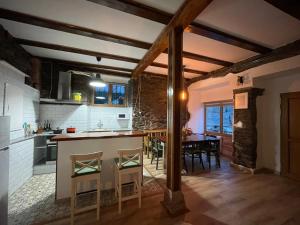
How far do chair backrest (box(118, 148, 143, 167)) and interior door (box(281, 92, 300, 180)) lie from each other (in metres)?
3.58

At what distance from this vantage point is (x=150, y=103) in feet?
18.2

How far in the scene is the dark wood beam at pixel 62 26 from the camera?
229cm

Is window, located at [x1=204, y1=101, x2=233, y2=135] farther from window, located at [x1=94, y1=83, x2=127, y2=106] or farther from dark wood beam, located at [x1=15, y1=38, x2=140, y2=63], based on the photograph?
dark wood beam, located at [x1=15, y1=38, x2=140, y2=63]

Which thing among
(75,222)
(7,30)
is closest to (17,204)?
(75,222)

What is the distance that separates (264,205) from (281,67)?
2.73 meters

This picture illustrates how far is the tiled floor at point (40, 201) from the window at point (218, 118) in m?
3.60

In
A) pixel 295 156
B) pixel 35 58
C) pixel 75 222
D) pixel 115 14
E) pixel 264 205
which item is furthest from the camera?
pixel 35 58

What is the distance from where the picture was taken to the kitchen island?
8.20ft

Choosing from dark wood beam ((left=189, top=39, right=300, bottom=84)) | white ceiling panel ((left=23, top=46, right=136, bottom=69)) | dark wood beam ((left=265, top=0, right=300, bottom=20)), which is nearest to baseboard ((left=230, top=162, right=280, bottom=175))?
dark wood beam ((left=189, top=39, right=300, bottom=84))

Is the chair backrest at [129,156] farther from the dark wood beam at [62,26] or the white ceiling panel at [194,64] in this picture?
the white ceiling panel at [194,64]

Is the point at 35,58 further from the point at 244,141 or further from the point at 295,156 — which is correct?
the point at 295,156

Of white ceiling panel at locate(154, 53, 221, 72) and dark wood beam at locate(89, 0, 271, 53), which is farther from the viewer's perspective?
white ceiling panel at locate(154, 53, 221, 72)

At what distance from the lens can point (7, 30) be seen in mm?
2707

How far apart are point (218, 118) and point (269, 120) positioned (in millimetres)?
1896
